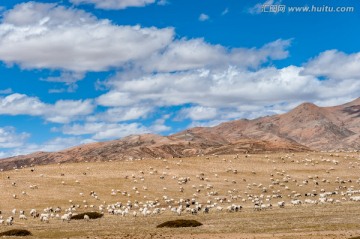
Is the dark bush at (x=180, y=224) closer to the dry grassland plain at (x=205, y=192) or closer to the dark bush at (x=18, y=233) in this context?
the dry grassland plain at (x=205, y=192)

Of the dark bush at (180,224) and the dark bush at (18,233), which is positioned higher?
the dark bush at (18,233)

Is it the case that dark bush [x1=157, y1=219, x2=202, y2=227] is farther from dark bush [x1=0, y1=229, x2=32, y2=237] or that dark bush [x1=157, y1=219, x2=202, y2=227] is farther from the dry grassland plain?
dark bush [x1=0, y1=229, x2=32, y2=237]

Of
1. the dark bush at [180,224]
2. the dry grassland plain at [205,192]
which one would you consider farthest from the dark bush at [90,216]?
the dark bush at [180,224]

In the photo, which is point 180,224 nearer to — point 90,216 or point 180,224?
point 180,224

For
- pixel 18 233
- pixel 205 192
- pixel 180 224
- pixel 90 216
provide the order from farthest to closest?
pixel 205 192
pixel 90 216
pixel 180 224
pixel 18 233

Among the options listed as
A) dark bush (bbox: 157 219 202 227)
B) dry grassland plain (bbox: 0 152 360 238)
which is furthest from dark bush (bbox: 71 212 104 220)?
dark bush (bbox: 157 219 202 227)

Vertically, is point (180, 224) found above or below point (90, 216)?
below

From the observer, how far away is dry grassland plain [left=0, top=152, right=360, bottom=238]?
48875mm

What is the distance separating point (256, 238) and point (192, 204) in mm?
32033

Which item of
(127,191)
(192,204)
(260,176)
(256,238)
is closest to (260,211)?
(192,204)

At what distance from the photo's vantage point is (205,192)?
83625 mm

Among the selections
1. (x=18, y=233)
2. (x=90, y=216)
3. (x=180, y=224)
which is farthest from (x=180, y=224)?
(x=18, y=233)

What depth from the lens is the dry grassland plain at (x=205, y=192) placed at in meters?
48.9

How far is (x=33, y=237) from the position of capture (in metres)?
47.3
